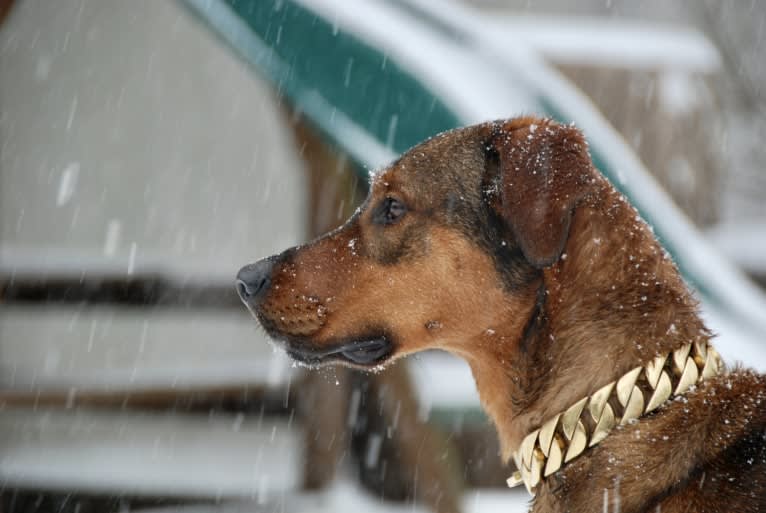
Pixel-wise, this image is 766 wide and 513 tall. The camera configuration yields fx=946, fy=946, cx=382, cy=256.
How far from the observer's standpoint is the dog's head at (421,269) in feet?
8.34

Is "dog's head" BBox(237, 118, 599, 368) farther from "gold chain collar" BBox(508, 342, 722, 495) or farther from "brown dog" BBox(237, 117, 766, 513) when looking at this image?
"gold chain collar" BBox(508, 342, 722, 495)

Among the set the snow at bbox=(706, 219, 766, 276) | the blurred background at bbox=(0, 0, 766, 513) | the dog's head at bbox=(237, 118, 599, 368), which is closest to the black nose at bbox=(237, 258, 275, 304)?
the dog's head at bbox=(237, 118, 599, 368)

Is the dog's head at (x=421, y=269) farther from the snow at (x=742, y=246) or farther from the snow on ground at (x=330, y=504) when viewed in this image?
the snow at (x=742, y=246)

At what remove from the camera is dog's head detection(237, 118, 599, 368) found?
8.34 ft

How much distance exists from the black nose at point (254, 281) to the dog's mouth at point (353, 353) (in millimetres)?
177

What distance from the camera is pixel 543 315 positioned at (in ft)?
7.96

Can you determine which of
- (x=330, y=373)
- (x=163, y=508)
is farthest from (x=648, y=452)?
(x=163, y=508)

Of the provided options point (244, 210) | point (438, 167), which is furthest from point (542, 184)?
point (244, 210)

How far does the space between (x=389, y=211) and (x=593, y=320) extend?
747mm

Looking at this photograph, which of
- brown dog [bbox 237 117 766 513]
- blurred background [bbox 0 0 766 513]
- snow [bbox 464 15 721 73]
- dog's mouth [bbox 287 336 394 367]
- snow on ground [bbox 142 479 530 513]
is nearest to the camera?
brown dog [bbox 237 117 766 513]

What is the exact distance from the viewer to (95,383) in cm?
693

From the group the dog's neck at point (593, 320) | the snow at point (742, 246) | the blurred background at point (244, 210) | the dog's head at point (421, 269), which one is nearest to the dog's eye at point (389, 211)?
the dog's head at point (421, 269)

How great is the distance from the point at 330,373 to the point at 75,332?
3.22m

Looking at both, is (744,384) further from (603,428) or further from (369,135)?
(369,135)
